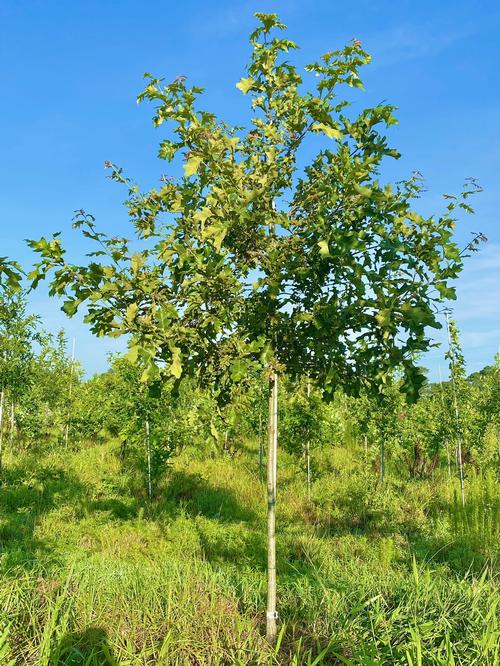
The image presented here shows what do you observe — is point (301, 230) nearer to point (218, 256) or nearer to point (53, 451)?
point (218, 256)

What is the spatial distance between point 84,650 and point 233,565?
133 inches

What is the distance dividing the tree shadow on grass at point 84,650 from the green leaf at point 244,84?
4.40 m

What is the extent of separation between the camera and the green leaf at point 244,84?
4.16 meters

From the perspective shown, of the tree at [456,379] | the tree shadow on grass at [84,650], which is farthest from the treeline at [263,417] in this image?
the tree shadow on grass at [84,650]

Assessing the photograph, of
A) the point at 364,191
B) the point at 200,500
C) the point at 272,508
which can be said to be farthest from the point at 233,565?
the point at 364,191

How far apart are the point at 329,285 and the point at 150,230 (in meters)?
1.77

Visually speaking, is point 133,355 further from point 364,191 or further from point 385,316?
point 364,191

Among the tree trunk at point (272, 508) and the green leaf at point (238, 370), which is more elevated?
the green leaf at point (238, 370)

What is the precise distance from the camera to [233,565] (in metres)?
7.23

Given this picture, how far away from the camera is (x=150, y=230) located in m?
4.79

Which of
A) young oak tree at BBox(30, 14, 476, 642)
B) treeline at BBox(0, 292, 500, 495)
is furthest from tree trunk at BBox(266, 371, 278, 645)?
treeline at BBox(0, 292, 500, 495)

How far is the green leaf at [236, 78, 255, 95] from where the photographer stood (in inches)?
164

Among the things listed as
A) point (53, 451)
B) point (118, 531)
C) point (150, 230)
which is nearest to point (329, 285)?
point (150, 230)

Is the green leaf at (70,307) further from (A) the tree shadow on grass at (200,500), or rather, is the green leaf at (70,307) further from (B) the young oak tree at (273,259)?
(A) the tree shadow on grass at (200,500)
